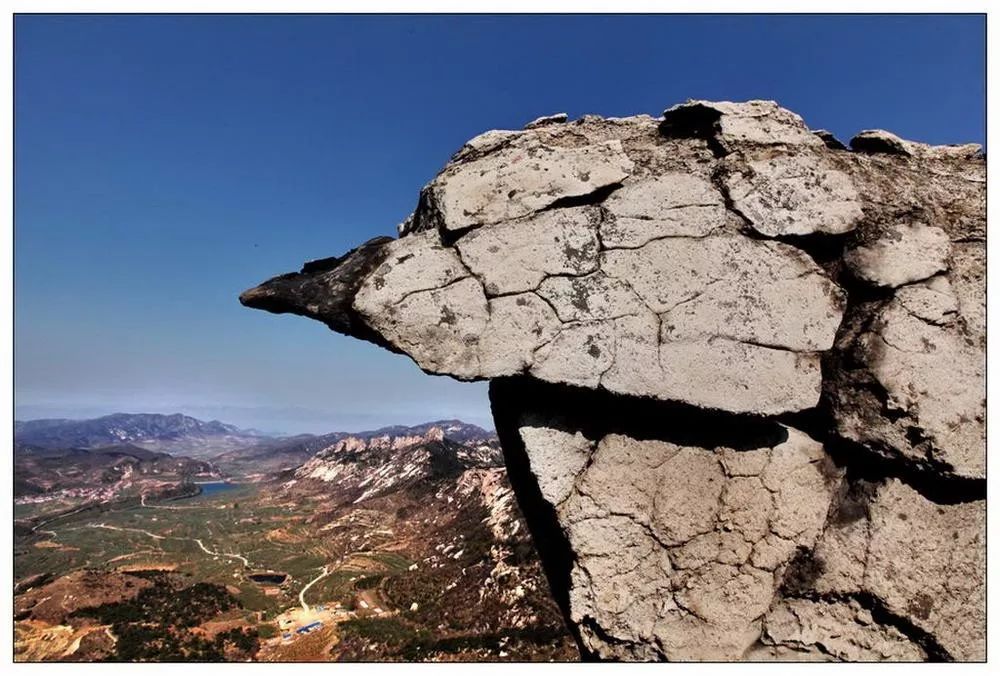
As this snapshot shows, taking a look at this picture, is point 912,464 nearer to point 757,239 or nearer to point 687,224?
point 757,239

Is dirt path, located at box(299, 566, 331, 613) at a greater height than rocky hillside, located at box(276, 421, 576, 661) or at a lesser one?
lesser

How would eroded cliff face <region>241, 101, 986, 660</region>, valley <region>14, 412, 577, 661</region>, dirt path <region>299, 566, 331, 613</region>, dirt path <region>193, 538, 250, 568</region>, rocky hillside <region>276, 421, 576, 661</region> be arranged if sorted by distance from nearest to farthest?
eroded cliff face <region>241, 101, 986, 660</region>
rocky hillside <region>276, 421, 576, 661</region>
valley <region>14, 412, 577, 661</region>
dirt path <region>299, 566, 331, 613</region>
dirt path <region>193, 538, 250, 568</region>

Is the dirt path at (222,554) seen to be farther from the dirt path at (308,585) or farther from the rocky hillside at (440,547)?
the dirt path at (308,585)

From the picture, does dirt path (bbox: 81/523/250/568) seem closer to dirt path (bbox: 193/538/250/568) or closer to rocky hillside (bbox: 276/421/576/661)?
dirt path (bbox: 193/538/250/568)

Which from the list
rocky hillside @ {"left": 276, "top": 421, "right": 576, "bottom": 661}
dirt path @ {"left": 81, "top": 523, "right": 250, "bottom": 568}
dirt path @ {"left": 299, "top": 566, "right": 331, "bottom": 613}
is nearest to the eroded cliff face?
rocky hillside @ {"left": 276, "top": 421, "right": 576, "bottom": 661}

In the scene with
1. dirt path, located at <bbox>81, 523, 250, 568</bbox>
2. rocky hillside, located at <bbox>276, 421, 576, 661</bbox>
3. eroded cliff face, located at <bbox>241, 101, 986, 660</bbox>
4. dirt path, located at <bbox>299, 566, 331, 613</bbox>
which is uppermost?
eroded cliff face, located at <bbox>241, 101, 986, 660</bbox>

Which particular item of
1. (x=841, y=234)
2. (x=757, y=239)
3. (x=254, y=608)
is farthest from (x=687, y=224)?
(x=254, y=608)

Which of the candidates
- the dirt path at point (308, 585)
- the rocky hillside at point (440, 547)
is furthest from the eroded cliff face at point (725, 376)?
the dirt path at point (308, 585)
